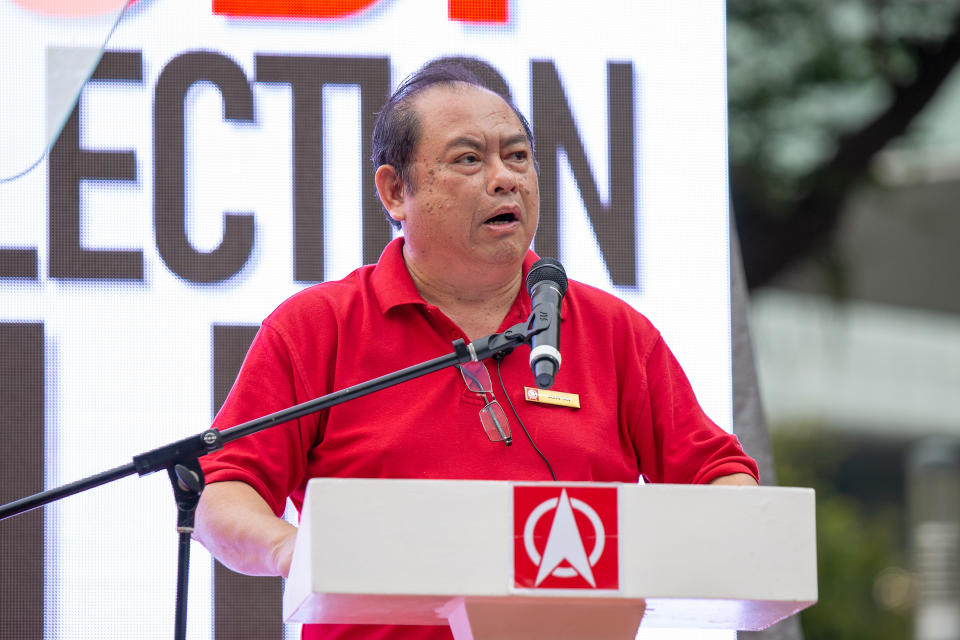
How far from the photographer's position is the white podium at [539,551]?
1.46 m

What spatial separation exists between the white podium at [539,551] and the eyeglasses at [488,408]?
56 cm

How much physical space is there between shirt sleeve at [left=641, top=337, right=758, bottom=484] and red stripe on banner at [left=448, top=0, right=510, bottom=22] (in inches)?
42.1

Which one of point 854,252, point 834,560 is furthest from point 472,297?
point 854,252

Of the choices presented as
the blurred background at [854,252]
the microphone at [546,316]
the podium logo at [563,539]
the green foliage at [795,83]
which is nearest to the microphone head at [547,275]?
the microphone at [546,316]

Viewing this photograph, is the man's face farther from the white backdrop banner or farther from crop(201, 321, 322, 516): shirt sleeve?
the white backdrop banner

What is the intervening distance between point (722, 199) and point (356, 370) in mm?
1198

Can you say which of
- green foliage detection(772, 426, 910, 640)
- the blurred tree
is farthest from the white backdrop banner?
green foliage detection(772, 426, 910, 640)

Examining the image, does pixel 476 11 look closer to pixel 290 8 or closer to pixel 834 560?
pixel 290 8

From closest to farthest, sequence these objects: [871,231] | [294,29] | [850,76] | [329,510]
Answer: [329,510] → [294,29] → [850,76] → [871,231]

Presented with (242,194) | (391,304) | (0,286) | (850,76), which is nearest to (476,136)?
(391,304)

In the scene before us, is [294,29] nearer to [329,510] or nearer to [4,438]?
[4,438]

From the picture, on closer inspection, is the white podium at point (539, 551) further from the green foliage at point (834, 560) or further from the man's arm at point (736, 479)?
the green foliage at point (834, 560)

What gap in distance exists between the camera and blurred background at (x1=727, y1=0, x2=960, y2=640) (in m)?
6.05

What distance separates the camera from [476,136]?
7.39ft
